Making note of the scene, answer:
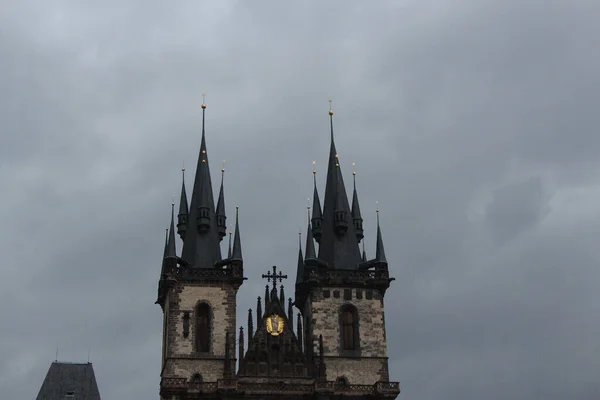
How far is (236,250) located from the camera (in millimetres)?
56688

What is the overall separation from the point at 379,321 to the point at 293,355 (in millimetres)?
5720

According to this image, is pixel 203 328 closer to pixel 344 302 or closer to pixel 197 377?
pixel 197 377

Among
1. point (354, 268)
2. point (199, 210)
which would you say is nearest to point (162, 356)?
point (199, 210)

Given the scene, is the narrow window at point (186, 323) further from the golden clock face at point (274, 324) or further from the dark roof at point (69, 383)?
the dark roof at point (69, 383)

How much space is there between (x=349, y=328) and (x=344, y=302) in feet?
5.27

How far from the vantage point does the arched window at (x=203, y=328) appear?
177 ft

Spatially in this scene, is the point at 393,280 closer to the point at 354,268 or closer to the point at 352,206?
the point at 354,268

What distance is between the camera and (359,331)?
5491 cm

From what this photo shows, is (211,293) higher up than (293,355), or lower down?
higher up

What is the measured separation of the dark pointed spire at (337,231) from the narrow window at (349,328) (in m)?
2.99

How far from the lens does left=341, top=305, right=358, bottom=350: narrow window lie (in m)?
55.0

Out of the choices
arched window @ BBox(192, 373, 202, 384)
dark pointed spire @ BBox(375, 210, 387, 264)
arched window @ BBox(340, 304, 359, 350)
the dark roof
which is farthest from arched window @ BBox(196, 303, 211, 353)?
dark pointed spire @ BBox(375, 210, 387, 264)

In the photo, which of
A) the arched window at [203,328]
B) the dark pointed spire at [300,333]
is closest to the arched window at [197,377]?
the arched window at [203,328]

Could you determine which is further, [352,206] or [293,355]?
[352,206]
